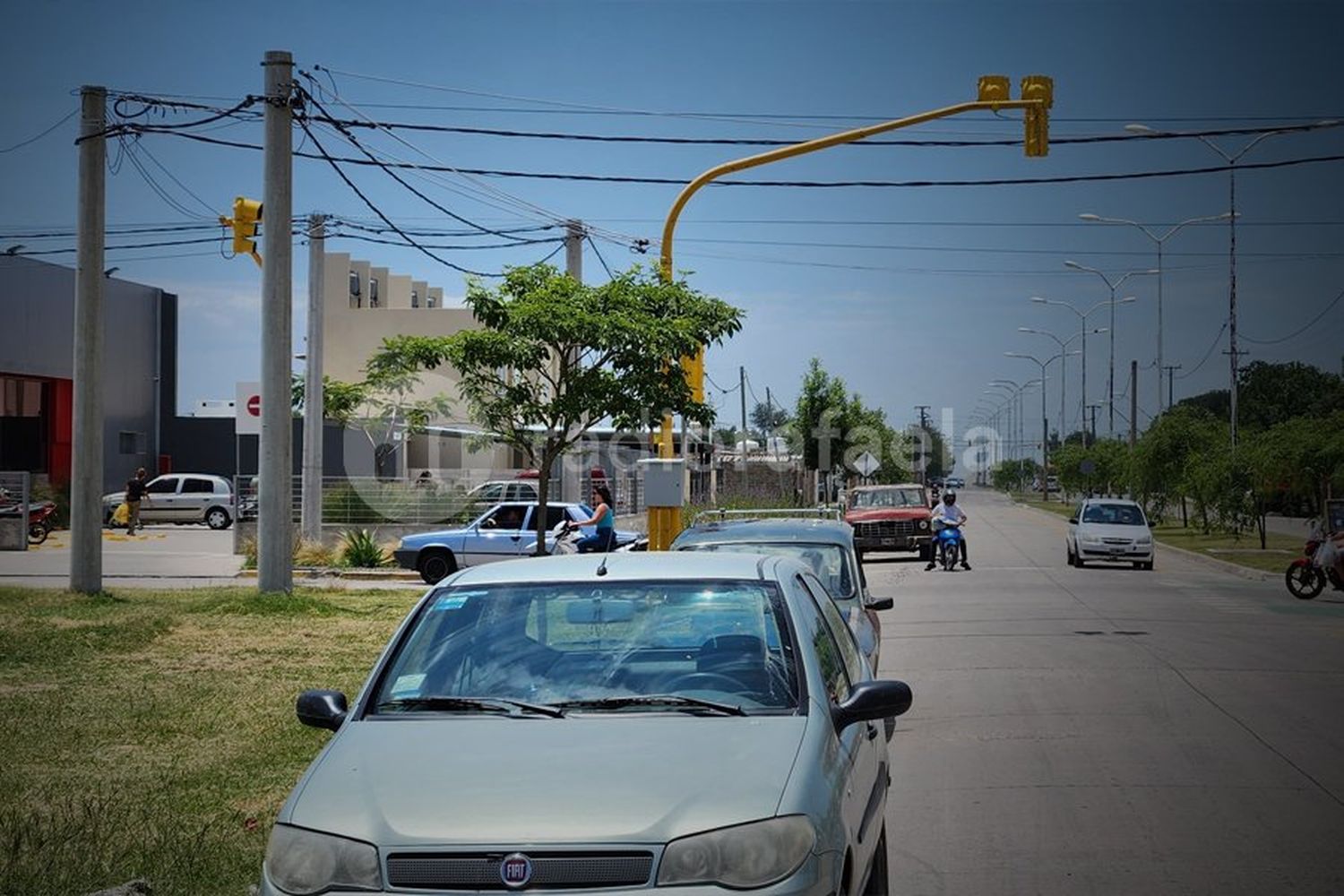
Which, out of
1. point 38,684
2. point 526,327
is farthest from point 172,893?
point 526,327

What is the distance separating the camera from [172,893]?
681cm

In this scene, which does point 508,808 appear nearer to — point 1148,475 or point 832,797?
point 832,797

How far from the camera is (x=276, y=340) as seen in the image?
21078 mm

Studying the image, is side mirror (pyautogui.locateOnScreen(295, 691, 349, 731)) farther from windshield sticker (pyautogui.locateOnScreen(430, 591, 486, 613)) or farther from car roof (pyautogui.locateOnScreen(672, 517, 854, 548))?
car roof (pyautogui.locateOnScreen(672, 517, 854, 548))

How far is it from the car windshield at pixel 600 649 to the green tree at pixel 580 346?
1421 centimetres

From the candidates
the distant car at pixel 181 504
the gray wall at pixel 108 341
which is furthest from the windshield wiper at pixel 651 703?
the distant car at pixel 181 504

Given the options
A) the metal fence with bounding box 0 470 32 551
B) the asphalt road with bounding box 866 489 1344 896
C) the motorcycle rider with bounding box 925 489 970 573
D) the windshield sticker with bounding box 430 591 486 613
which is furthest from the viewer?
the metal fence with bounding box 0 470 32 551

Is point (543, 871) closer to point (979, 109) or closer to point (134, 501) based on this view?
point (979, 109)

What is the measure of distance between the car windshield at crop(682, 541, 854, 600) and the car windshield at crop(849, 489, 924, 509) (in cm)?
2644

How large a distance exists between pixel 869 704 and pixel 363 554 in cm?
2638

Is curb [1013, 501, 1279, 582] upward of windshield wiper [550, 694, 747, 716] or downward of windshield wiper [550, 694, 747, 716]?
downward

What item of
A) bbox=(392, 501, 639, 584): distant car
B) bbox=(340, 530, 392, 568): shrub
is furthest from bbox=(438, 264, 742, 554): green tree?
bbox=(340, 530, 392, 568): shrub

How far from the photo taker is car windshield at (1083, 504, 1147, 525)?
116ft

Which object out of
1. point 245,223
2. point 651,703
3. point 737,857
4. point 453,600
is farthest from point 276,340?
point 737,857
